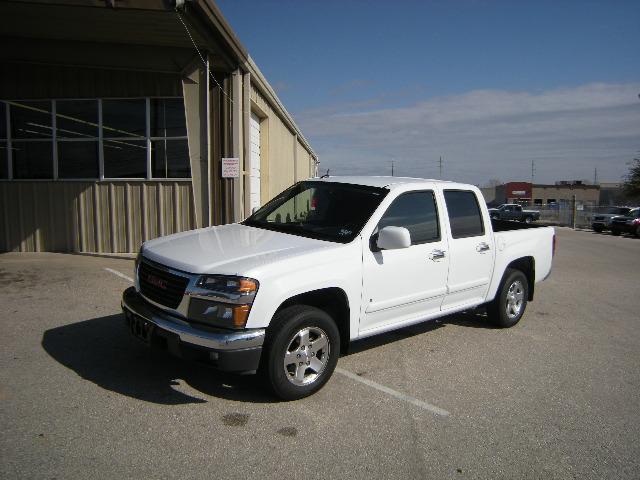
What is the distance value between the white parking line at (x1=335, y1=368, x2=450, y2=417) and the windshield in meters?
1.25

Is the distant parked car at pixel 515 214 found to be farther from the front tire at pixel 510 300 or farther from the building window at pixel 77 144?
the front tire at pixel 510 300

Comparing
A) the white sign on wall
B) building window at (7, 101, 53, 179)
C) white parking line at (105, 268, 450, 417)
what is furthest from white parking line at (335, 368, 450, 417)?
building window at (7, 101, 53, 179)

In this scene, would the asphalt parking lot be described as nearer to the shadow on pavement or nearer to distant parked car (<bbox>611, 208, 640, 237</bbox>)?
the shadow on pavement

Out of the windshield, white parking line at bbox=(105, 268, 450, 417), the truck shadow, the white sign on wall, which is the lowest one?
white parking line at bbox=(105, 268, 450, 417)

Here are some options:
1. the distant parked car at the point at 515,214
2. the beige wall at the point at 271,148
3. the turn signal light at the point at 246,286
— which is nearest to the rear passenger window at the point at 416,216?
the turn signal light at the point at 246,286

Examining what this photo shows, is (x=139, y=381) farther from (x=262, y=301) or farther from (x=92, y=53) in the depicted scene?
(x=92, y=53)

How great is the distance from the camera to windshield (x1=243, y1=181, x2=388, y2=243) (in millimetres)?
4742

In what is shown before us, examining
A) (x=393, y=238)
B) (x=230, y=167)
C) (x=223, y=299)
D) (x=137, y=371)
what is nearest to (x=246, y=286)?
(x=223, y=299)

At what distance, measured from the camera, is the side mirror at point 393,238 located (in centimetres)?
437

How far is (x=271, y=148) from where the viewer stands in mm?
15305

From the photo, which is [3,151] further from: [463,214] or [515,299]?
[515,299]

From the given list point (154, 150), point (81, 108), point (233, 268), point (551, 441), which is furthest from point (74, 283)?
point (551, 441)

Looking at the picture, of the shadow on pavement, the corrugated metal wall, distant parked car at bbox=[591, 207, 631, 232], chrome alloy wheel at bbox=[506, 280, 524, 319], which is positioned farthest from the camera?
distant parked car at bbox=[591, 207, 631, 232]

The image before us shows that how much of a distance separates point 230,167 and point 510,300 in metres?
5.96
